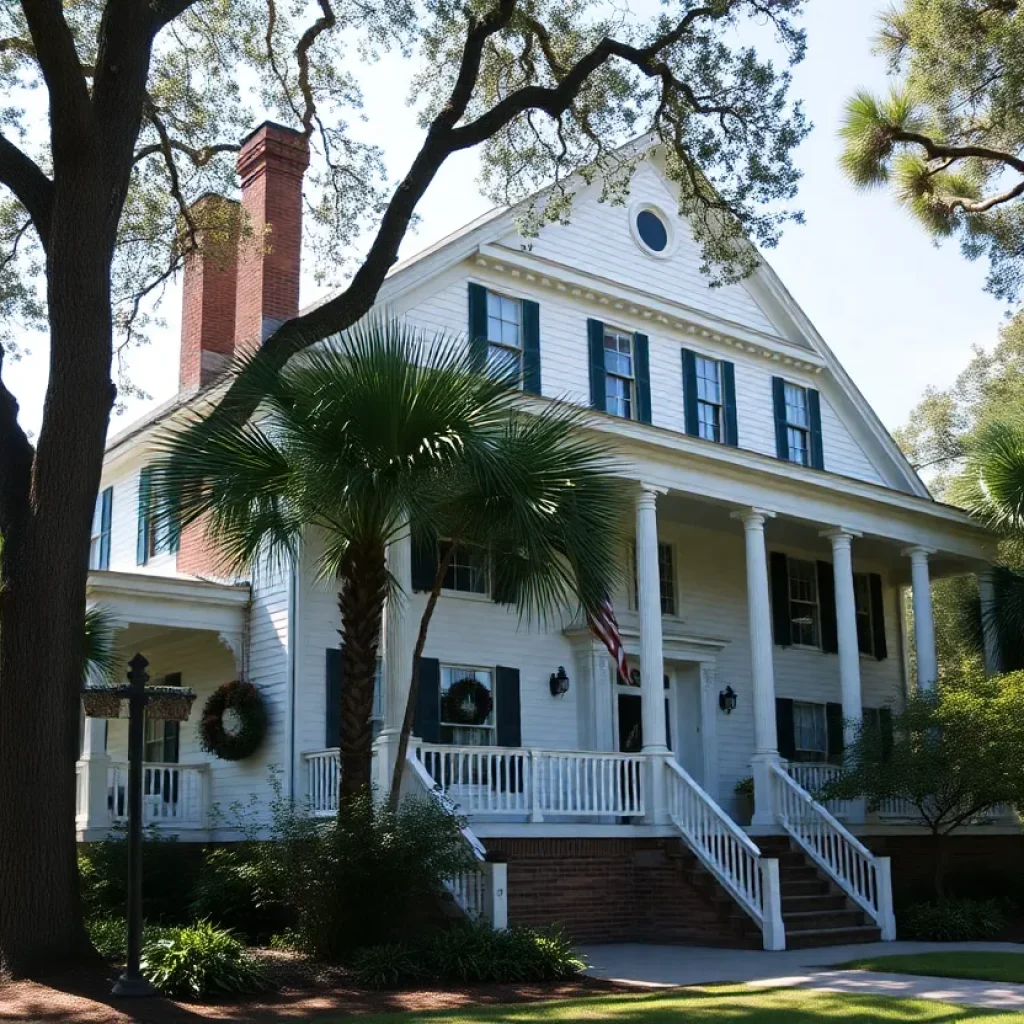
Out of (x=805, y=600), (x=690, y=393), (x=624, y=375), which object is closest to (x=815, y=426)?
(x=805, y=600)

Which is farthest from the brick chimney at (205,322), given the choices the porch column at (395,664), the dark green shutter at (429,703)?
the dark green shutter at (429,703)

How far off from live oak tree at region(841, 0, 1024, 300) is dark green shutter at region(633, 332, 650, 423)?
452cm

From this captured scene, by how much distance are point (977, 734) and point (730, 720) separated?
480 cm

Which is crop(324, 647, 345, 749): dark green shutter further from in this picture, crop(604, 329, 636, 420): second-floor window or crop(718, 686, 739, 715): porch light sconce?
crop(718, 686, 739, 715): porch light sconce

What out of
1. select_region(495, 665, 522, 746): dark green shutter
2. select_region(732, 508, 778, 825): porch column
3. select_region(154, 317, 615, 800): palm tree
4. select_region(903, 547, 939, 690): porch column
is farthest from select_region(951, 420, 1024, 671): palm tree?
select_region(154, 317, 615, 800): palm tree

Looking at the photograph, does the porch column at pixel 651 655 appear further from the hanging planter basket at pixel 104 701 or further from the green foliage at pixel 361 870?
the hanging planter basket at pixel 104 701

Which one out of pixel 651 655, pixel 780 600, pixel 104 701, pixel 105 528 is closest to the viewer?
pixel 104 701

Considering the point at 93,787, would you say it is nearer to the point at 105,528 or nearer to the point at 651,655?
the point at 105,528

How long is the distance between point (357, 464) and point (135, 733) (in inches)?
121

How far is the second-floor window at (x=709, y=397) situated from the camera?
69.7 ft

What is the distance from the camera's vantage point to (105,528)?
21734 mm

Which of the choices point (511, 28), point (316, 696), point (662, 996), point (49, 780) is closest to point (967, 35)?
point (511, 28)

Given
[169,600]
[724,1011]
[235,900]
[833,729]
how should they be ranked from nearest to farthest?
[724,1011] < [235,900] < [169,600] < [833,729]

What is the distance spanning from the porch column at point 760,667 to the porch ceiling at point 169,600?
22.9 ft
